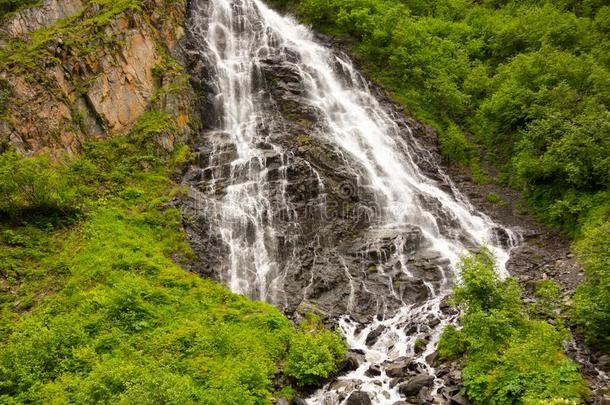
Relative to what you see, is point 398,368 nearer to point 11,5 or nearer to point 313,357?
point 313,357

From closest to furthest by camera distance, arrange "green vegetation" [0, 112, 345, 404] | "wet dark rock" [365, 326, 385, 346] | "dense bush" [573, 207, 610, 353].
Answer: "green vegetation" [0, 112, 345, 404] < "dense bush" [573, 207, 610, 353] < "wet dark rock" [365, 326, 385, 346]

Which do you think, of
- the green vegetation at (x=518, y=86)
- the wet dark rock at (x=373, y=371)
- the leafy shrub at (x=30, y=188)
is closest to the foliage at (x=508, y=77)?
the green vegetation at (x=518, y=86)

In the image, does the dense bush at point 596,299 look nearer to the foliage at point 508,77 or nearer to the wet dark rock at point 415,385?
the wet dark rock at point 415,385

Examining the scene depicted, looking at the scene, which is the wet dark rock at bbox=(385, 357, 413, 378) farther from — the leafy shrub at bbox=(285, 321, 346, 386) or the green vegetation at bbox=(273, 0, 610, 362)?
the green vegetation at bbox=(273, 0, 610, 362)

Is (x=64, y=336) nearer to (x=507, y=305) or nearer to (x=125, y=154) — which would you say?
(x=125, y=154)

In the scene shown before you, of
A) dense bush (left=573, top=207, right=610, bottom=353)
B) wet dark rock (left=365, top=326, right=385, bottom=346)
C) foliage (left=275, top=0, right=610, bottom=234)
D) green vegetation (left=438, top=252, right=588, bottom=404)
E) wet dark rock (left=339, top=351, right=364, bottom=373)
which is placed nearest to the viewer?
green vegetation (left=438, top=252, right=588, bottom=404)

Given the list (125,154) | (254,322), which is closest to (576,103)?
(254,322)

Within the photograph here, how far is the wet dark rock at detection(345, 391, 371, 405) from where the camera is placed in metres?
13.5

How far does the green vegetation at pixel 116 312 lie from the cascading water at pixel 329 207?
191 centimetres

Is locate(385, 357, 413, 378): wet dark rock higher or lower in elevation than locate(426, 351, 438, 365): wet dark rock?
lower

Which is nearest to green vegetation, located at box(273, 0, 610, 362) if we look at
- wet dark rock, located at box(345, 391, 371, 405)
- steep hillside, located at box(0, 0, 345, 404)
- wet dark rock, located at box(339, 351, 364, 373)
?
wet dark rock, located at box(345, 391, 371, 405)

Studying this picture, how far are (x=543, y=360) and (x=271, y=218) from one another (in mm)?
13123

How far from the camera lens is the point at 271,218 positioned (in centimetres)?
2209

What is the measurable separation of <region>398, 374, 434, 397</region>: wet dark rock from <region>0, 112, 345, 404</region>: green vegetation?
2280 mm
